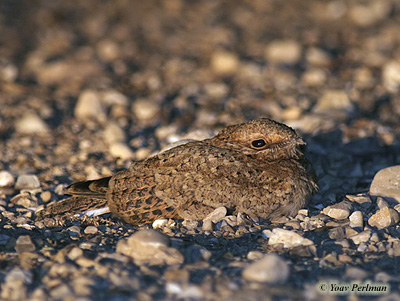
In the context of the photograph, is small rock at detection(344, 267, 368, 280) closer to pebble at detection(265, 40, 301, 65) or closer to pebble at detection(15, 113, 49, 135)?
pebble at detection(15, 113, 49, 135)

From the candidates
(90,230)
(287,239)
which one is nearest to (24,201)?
(90,230)

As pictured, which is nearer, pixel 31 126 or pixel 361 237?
pixel 361 237

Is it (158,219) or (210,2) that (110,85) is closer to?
(210,2)

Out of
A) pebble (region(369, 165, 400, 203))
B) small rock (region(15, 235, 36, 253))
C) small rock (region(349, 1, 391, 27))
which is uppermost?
small rock (region(349, 1, 391, 27))

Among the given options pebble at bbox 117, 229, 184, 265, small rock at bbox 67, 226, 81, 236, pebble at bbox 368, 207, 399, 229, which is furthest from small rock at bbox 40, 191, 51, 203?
pebble at bbox 368, 207, 399, 229

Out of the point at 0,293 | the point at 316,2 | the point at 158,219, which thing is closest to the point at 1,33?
the point at 316,2

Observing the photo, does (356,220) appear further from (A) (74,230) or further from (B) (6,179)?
(B) (6,179)
